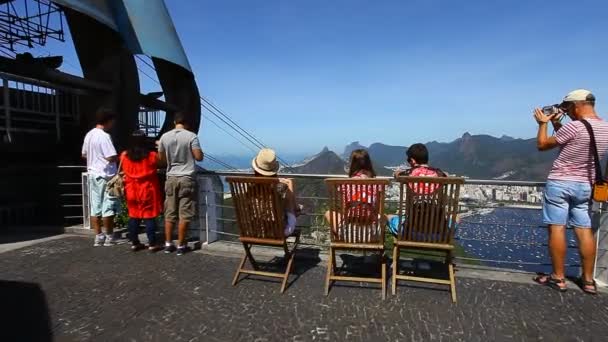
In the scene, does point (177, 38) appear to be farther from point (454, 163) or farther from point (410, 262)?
point (454, 163)

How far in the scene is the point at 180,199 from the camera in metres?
4.74

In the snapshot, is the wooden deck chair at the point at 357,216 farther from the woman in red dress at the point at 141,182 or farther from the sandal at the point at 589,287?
the woman in red dress at the point at 141,182

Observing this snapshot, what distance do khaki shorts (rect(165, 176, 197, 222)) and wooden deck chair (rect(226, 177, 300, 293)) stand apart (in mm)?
1199

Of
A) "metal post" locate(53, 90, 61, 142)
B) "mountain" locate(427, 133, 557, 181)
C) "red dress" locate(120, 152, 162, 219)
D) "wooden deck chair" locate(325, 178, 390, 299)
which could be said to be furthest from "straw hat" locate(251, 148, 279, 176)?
"mountain" locate(427, 133, 557, 181)

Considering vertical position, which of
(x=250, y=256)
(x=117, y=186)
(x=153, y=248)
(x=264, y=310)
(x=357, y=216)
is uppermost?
(x=117, y=186)

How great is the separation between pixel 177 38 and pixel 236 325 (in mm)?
12477

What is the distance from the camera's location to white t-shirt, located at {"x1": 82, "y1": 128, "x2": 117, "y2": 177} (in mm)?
5004

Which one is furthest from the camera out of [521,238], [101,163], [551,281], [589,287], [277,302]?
[521,238]

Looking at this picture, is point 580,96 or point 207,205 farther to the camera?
point 207,205

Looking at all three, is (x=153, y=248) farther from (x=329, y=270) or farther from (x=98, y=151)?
(x=329, y=270)

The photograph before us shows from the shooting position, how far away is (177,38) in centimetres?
1327

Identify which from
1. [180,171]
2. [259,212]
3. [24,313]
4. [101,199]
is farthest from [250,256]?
[101,199]

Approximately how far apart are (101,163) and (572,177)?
17.5 ft

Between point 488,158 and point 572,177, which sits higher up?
point 572,177
